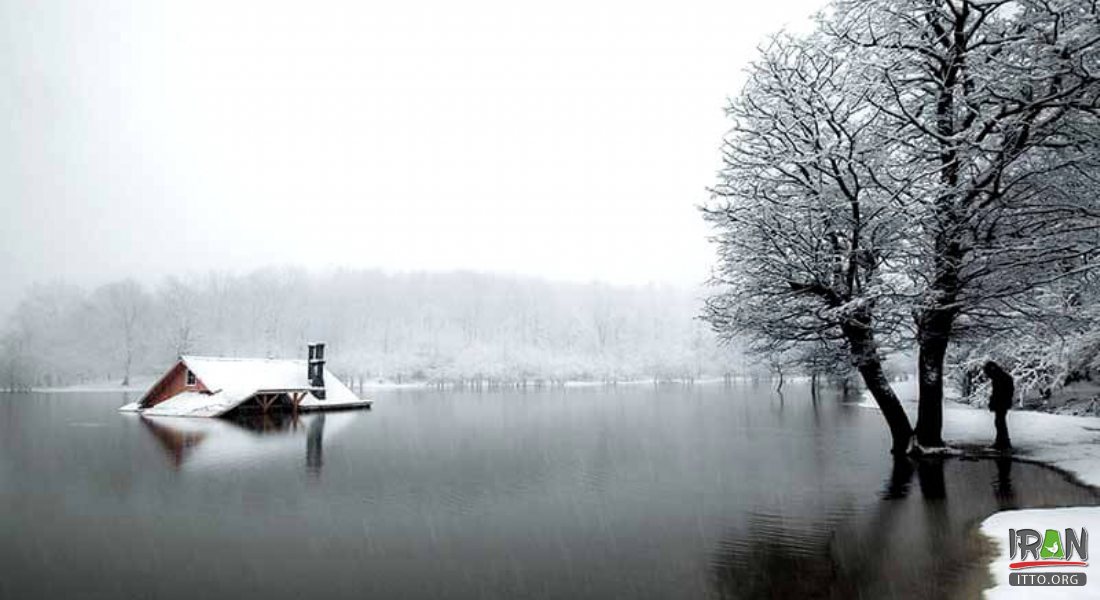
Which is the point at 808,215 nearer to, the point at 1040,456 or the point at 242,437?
the point at 1040,456

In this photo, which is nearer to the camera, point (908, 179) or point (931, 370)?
point (908, 179)

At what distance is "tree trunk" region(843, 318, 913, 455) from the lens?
51.9 feet

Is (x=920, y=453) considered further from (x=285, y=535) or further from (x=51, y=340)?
(x=51, y=340)

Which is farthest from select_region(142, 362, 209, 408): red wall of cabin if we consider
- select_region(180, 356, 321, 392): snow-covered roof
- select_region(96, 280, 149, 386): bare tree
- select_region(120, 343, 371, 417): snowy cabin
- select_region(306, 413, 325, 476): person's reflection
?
select_region(96, 280, 149, 386): bare tree

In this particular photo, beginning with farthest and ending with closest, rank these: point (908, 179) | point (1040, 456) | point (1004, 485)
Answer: point (1040, 456)
point (1004, 485)
point (908, 179)

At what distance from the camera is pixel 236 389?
37688mm

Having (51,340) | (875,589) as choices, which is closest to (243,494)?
(875,589)

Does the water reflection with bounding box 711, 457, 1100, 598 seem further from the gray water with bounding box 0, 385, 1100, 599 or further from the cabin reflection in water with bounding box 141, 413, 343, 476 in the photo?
the cabin reflection in water with bounding box 141, 413, 343, 476

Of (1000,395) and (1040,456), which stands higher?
(1000,395)

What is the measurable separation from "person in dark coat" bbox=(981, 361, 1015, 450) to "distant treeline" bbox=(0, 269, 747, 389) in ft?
220

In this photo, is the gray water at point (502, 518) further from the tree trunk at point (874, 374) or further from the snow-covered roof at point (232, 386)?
the snow-covered roof at point (232, 386)

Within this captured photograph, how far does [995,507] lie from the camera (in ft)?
36.4

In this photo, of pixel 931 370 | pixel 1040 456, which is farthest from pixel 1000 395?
pixel 931 370

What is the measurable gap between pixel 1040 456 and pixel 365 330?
357 ft
